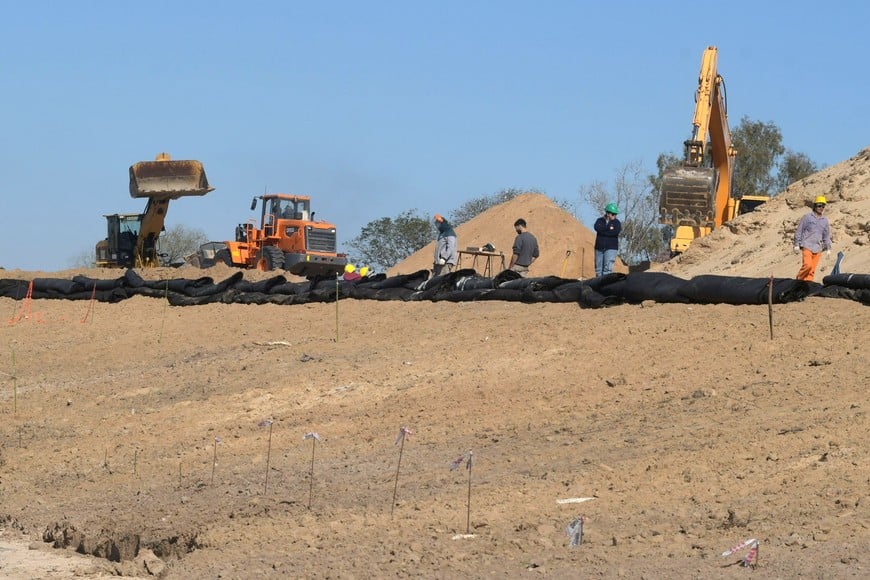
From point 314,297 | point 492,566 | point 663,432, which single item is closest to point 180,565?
point 492,566

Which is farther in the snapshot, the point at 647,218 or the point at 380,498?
the point at 647,218

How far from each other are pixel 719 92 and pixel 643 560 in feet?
73.5

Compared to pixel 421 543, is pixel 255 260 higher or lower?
higher

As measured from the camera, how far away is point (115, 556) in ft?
26.6

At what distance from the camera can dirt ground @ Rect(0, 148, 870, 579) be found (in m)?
7.27

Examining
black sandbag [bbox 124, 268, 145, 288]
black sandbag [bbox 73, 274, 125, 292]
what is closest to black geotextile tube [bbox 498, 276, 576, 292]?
black sandbag [bbox 124, 268, 145, 288]

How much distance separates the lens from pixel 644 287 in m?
13.9

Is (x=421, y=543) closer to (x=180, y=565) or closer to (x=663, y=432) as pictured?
(x=180, y=565)

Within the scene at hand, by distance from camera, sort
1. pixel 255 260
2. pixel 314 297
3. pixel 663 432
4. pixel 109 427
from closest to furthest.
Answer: pixel 663 432, pixel 109 427, pixel 314 297, pixel 255 260

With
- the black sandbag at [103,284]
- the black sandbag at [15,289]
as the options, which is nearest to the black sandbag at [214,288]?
the black sandbag at [103,284]

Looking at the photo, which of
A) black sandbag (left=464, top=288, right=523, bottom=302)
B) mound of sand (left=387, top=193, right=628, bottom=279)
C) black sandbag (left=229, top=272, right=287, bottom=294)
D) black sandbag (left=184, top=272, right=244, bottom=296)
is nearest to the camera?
black sandbag (left=464, top=288, right=523, bottom=302)

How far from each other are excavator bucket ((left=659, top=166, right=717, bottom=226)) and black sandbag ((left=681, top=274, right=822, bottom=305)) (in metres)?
13.4

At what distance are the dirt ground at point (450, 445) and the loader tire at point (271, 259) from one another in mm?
13014

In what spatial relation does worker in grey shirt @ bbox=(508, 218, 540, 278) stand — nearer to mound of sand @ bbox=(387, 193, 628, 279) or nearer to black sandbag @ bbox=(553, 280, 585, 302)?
black sandbag @ bbox=(553, 280, 585, 302)
